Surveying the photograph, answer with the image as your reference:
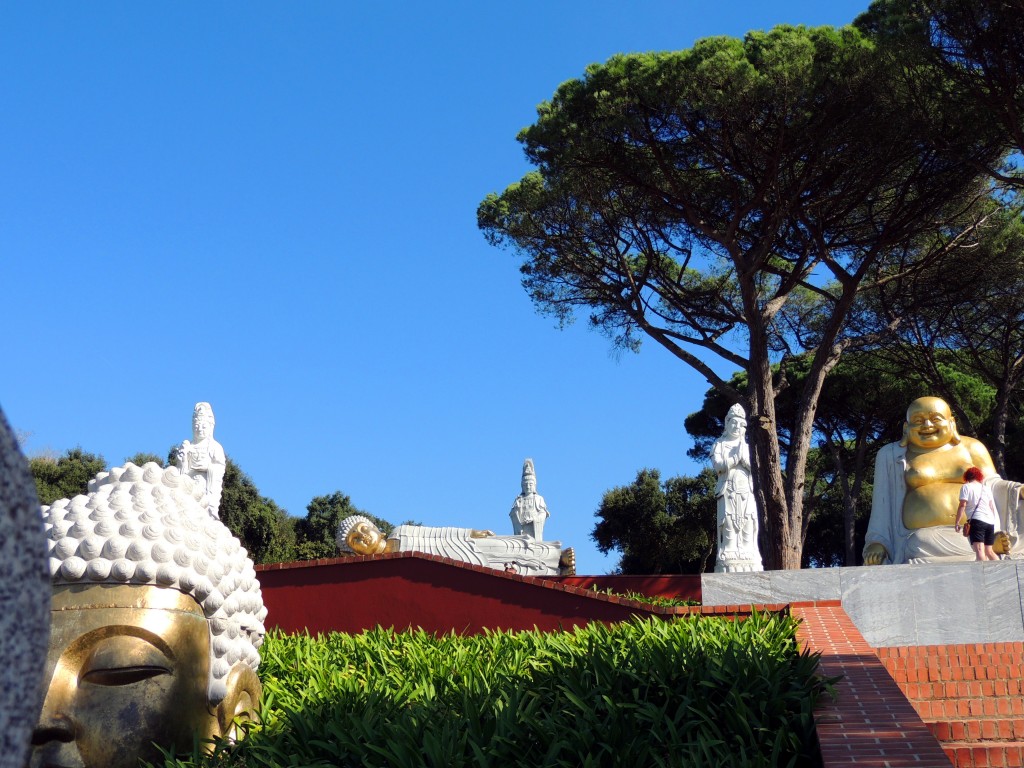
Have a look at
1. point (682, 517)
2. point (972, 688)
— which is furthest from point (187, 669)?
point (682, 517)

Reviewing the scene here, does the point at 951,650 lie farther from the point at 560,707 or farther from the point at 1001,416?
the point at 1001,416

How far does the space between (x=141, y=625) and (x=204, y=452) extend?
9.11m

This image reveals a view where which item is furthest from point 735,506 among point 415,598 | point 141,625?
point 141,625

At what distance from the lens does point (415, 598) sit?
9.55m

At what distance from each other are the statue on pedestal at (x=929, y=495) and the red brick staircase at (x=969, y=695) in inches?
102

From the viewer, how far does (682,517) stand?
29156 millimetres

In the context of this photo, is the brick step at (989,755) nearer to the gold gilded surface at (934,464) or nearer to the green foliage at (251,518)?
the gold gilded surface at (934,464)

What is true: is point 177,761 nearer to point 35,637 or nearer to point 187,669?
point 187,669

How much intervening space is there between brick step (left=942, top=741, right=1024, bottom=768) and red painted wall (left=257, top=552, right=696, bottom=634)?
401 cm

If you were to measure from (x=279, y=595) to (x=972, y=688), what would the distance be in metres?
5.73

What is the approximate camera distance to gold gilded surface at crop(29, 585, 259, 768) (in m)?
3.92

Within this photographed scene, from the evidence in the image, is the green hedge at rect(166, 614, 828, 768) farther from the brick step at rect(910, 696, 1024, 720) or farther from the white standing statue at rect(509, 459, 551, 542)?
the white standing statue at rect(509, 459, 551, 542)

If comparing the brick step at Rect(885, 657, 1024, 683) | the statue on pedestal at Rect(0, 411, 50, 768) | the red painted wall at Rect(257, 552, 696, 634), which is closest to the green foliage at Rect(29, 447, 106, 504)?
the red painted wall at Rect(257, 552, 696, 634)

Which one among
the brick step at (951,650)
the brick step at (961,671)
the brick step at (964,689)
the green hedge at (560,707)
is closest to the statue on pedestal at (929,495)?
the brick step at (951,650)
